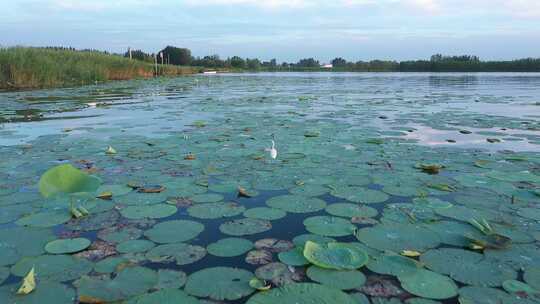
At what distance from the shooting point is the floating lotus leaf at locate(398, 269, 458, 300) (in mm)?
1859

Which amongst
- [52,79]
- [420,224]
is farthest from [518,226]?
[52,79]

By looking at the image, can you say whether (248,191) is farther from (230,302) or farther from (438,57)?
(438,57)

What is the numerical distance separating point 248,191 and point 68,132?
3.93 meters

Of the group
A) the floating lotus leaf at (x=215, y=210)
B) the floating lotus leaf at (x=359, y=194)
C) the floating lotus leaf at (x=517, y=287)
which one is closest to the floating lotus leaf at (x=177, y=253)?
the floating lotus leaf at (x=215, y=210)

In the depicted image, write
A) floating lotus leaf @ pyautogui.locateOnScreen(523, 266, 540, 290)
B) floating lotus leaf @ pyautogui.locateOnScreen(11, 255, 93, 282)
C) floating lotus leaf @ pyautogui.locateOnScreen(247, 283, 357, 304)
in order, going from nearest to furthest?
floating lotus leaf @ pyautogui.locateOnScreen(247, 283, 357, 304) < floating lotus leaf @ pyautogui.locateOnScreen(523, 266, 540, 290) < floating lotus leaf @ pyautogui.locateOnScreen(11, 255, 93, 282)

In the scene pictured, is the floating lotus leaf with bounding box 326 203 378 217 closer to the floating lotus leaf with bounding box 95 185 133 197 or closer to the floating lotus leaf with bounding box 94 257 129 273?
the floating lotus leaf with bounding box 94 257 129 273

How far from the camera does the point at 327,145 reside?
5027mm

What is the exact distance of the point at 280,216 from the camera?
2.82 m

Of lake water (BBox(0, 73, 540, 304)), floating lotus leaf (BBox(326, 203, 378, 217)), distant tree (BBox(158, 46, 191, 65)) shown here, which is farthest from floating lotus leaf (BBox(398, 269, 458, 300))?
distant tree (BBox(158, 46, 191, 65))

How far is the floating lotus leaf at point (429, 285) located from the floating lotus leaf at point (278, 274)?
1.60 feet

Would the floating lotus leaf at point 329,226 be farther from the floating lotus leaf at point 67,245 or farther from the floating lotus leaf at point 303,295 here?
the floating lotus leaf at point 67,245

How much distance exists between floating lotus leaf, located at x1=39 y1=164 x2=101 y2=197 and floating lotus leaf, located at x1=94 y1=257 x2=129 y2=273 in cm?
71

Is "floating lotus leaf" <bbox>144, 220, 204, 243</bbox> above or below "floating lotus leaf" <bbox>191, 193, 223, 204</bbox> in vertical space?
below

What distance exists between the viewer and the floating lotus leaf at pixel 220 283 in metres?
1.86
